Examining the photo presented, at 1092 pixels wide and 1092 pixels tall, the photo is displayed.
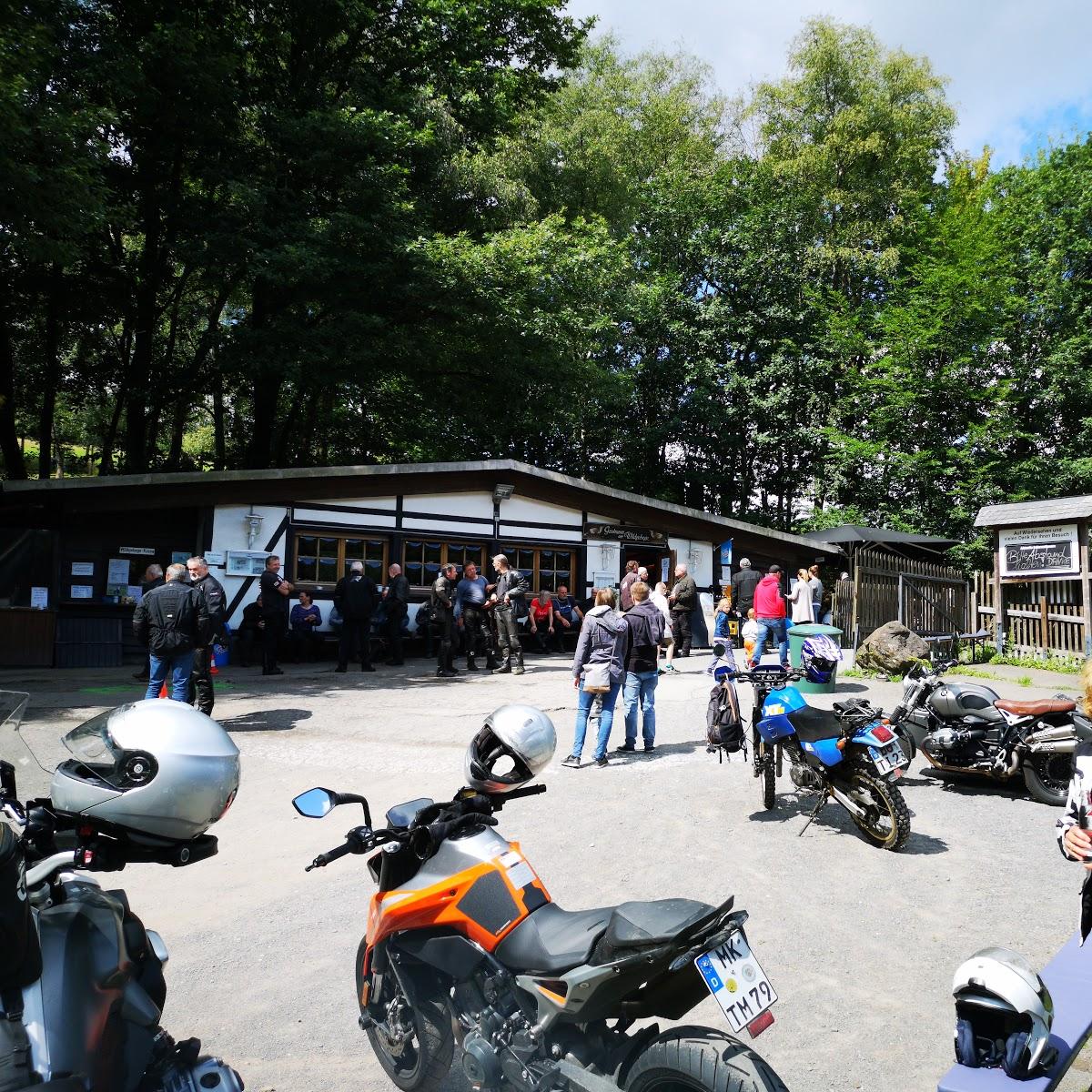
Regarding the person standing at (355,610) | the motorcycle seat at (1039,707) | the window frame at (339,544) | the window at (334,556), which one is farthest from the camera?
the window at (334,556)

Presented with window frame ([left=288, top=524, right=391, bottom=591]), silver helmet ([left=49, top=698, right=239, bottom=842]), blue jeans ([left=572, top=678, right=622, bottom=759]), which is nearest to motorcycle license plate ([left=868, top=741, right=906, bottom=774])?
blue jeans ([left=572, top=678, right=622, bottom=759])

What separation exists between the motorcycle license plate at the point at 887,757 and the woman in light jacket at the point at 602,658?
2847mm

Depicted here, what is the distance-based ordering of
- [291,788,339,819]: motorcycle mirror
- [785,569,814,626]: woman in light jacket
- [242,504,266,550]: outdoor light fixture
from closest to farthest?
[291,788,339,819]: motorcycle mirror
[785,569,814,626]: woman in light jacket
[242,504,266,550]: outdoor light fixture

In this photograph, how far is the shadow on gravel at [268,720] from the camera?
9.06 metres

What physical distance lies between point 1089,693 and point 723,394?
28.5 meters

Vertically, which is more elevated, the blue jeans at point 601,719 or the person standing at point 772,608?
the person standing at point 772,608

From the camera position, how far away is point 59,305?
20.7 metres

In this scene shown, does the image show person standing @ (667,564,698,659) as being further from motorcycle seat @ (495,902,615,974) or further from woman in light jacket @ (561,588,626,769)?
motorcycle seat @ (495,902,615,974)

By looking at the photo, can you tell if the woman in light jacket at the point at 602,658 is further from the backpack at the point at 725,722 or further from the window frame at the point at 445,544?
the window frame at the point at 445,544

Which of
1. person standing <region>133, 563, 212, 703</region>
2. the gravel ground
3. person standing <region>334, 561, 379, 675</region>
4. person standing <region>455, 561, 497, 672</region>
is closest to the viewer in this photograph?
the gravel ground

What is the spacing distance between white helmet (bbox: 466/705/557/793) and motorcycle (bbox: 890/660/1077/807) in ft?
16.0

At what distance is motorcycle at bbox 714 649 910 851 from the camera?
Answer: 549 centimetres

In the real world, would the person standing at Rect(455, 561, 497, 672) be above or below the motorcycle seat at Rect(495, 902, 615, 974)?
above

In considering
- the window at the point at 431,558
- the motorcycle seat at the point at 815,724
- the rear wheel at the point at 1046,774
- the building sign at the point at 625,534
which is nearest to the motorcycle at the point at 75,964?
the motorcycle seat at the point at 815,724
